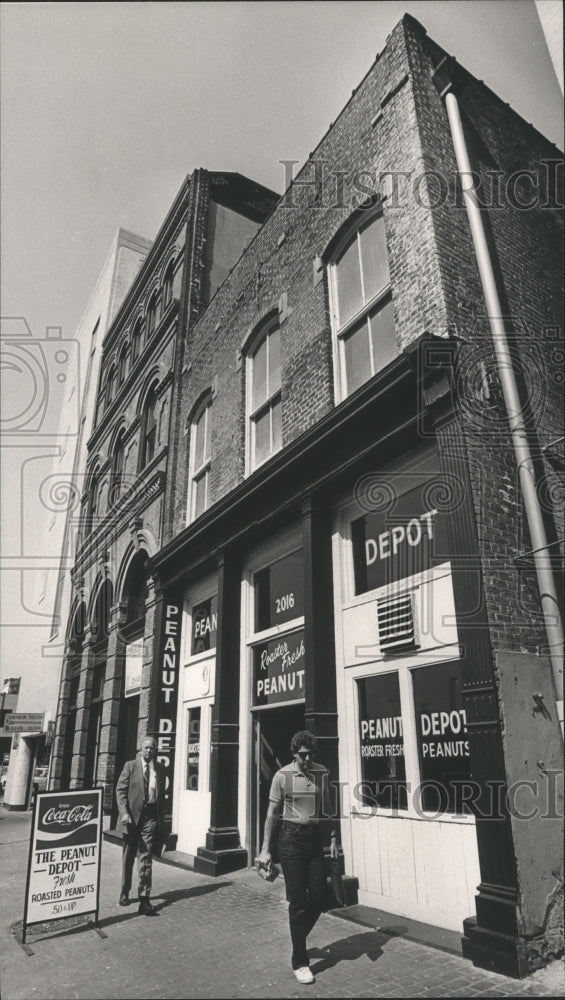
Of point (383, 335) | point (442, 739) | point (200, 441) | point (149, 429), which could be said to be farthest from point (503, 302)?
point (149, 429)

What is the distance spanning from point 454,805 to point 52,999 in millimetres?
3451

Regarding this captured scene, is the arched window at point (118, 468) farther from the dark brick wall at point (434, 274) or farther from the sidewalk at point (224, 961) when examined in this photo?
the sidewalk at point (224, 961)

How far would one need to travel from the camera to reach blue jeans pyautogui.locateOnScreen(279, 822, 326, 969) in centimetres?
443

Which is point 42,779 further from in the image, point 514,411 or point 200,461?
point 514,411

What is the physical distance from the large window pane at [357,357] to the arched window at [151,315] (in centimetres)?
1052

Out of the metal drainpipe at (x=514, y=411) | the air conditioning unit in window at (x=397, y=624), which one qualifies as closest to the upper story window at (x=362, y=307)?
the metal drainpipe at (x=514, y=411)

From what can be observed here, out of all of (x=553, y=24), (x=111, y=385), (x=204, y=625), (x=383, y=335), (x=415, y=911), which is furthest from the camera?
(x=111, y=385)

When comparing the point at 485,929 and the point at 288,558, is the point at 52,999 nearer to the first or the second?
the point at 485,929

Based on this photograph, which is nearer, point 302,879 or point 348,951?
point 302,879

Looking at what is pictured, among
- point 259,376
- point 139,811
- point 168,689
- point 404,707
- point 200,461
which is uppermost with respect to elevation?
point 259,376

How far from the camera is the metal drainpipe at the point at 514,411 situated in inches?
215

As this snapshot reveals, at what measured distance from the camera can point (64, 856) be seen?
6191 mm

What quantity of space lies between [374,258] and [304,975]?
7.78m

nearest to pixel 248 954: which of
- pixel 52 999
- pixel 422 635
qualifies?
pixel 52 999
